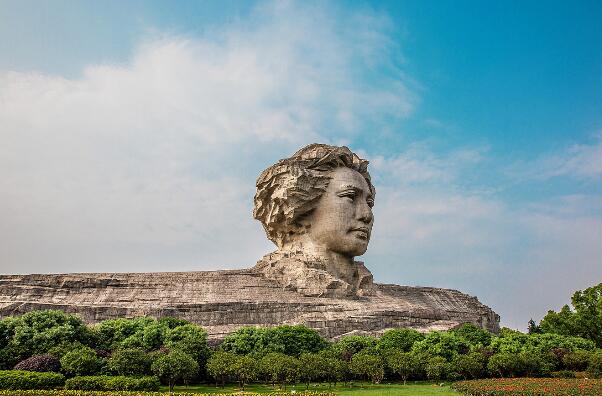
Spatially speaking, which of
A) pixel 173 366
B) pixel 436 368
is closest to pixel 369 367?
pixel 436 368

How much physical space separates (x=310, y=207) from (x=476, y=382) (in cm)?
1396

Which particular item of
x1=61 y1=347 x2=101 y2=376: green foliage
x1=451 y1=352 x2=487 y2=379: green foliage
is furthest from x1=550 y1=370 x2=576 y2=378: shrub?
x1=61 y1=347 x2=101 y2=376: green foliage

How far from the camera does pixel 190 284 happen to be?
25.8 meters

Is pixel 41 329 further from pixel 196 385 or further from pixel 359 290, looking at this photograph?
pixel 359 290

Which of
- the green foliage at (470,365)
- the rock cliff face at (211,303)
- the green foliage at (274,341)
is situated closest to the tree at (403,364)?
the green foliage at (470,365)

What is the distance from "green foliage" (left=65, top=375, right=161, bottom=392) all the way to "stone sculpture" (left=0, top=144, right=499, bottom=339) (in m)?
6.75

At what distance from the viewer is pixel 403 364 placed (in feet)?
60.8

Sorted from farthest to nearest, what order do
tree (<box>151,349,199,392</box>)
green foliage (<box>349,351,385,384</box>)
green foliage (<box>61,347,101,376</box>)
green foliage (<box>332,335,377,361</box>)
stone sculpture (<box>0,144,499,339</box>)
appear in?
stone sculpture (<box>0,144,499,339</box>)
green foliage (<box>332,335,377,361</box>)
green foliage (<box>349,351,385,384</box>)
tree (<box>151,349,199,392</box>)
green foliage (<box>61,347,101,376</box>)

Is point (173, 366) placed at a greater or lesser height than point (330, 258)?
lesser

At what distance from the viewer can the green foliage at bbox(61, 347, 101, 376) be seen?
1580cm

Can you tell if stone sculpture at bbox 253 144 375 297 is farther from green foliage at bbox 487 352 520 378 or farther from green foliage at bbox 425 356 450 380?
green foliage at bbox 487 352 520 378

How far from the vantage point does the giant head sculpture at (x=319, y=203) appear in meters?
28.6

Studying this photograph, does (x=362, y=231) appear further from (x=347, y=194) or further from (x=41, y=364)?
(x=41, y=364)

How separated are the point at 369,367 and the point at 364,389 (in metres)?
1.05
